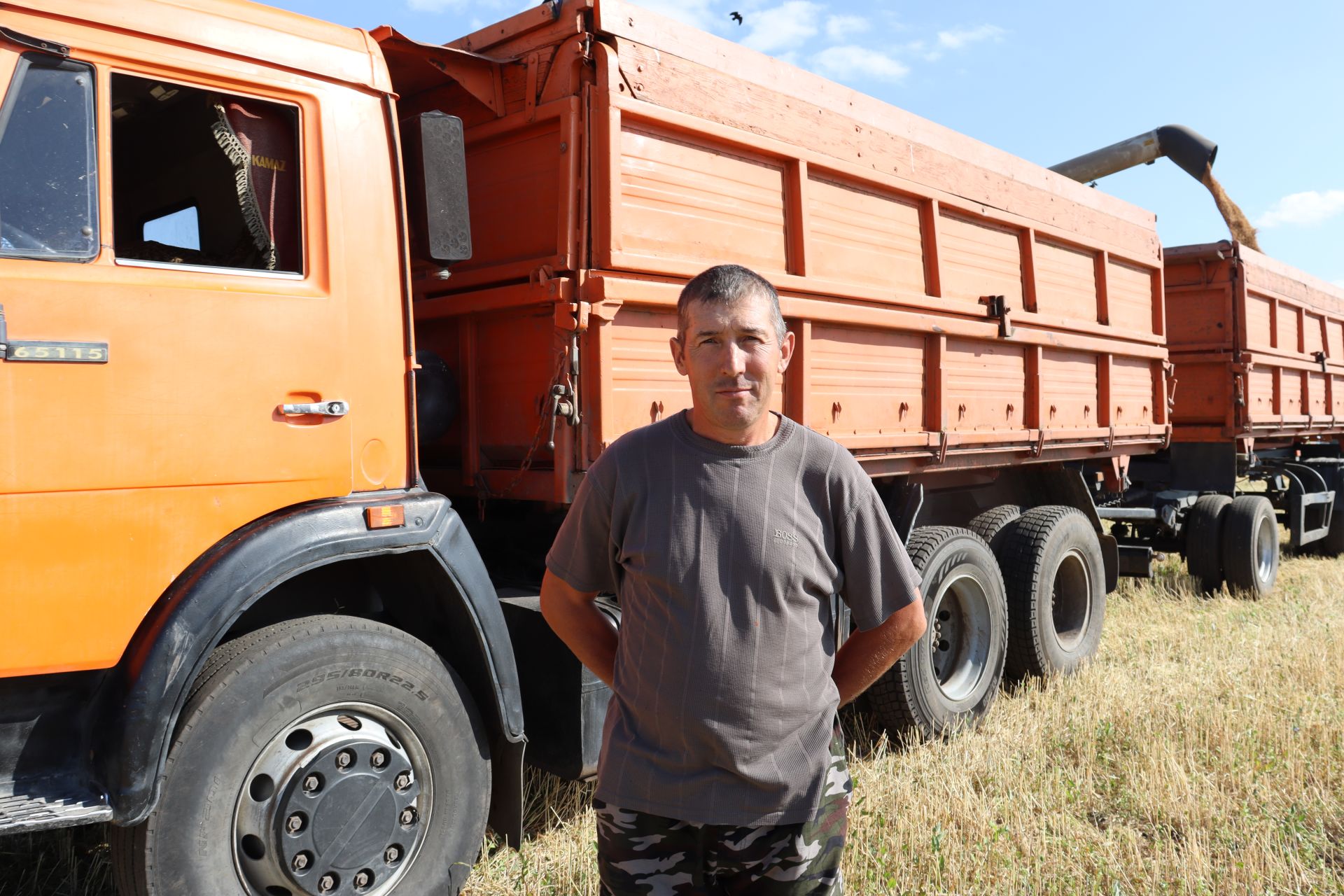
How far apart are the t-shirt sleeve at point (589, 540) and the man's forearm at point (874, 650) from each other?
49 cm

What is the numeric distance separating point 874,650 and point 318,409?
1.59 metres

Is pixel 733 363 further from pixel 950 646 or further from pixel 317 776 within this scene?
pixel 950 646

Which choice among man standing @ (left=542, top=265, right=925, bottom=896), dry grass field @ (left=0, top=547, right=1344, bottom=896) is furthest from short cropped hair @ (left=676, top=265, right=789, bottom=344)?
dry grass field @ (left=0, top=547, right=1344, bottom=896)

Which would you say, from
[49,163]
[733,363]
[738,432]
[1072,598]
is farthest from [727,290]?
[1072,598]

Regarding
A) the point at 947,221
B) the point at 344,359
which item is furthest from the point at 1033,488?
the point at 344,359

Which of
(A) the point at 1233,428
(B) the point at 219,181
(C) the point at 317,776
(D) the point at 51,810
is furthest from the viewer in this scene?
(A) the point at 1233,428

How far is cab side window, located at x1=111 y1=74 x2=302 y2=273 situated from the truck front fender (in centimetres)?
70

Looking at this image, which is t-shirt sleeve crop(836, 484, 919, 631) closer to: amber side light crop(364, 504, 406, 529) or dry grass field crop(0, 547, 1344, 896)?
amber side light crop(364, 504, 406, 529)

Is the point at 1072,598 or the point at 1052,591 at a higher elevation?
the point at 1052,591

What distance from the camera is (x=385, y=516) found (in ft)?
9.41

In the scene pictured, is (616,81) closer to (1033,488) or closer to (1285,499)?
(1033,488)

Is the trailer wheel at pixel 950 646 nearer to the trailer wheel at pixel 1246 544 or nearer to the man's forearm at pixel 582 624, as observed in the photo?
the man's forearm at pixel 582 624

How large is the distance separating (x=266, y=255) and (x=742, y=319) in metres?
1.54

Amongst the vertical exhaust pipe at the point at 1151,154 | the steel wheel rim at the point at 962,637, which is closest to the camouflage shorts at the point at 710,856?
the steel wheel rim at the point at 962,637
